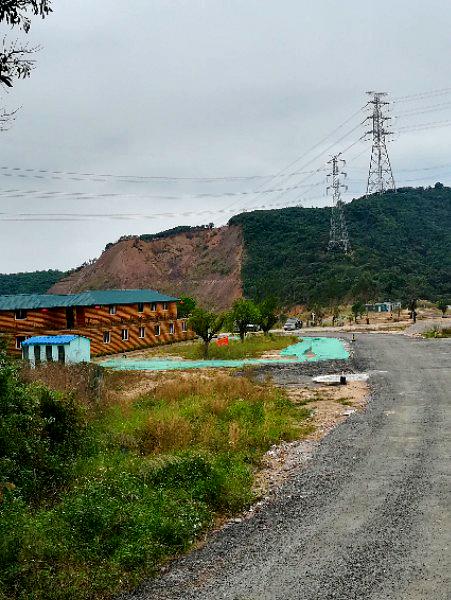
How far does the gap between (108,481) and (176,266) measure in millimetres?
110432

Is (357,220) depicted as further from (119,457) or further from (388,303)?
(119,457)

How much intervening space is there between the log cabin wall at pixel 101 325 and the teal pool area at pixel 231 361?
4370mm

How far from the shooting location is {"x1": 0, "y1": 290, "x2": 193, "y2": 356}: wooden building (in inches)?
1727

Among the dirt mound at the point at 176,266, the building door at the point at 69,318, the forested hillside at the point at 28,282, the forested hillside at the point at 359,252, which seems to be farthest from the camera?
the forested hillside at the point at 28,282

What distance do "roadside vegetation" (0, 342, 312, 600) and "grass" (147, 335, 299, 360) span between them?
68.2ft

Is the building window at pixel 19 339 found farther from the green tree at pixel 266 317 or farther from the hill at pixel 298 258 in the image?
the hill at pixel 298 258

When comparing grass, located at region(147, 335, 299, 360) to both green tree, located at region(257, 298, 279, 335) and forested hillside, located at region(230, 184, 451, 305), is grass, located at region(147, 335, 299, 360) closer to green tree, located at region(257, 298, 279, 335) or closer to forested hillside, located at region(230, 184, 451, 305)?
green tree, located at region(257, 298, 279, 335)

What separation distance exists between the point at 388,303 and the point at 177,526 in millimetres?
71766

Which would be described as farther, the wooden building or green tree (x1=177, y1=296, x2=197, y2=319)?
green tree (x1=177, y1=296, x2=197, y2=319)

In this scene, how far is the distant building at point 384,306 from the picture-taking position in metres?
77.1

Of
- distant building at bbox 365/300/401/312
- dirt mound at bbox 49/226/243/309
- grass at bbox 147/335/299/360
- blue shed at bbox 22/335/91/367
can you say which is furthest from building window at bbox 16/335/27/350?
dirt mound at bbox 49/226/243/309

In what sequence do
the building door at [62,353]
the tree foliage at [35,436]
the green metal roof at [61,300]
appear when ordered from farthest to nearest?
the green metal roof at [61,300], the building door at [62,353], the tree foliage at [35,436]

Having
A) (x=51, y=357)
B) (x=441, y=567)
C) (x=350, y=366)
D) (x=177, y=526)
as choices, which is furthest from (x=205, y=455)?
(x=51, y=357)

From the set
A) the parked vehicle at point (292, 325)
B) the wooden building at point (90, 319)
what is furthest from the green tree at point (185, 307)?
the wooden building at point (90, 319)
